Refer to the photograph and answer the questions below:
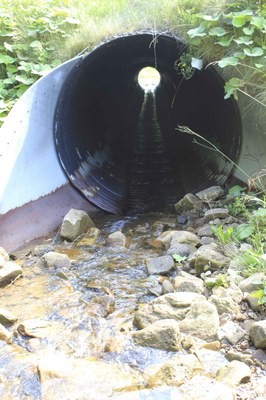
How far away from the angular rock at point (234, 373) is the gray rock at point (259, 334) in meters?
0.18

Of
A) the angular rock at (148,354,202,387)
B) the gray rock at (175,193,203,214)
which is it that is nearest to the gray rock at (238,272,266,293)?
the angular rock at (148,354,202,387)

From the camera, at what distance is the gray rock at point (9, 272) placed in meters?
3.31

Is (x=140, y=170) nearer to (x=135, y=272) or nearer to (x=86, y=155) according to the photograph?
(x=86, y=155)

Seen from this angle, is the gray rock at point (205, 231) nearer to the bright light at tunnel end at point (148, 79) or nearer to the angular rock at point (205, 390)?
the angular rock at point (205, 390)

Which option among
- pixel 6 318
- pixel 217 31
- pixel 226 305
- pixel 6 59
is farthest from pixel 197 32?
pixel 6 318

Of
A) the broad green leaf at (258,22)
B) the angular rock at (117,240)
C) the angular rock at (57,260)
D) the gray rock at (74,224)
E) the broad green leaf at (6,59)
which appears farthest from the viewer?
the broad green leaf at (6,59)

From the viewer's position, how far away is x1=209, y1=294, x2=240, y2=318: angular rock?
2684 millimetres

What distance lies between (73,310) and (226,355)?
1063 mm

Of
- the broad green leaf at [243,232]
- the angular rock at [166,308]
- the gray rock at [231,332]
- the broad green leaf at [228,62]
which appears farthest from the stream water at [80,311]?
the broad green leaf at [228,62]

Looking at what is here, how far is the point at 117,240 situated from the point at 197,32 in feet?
6.66

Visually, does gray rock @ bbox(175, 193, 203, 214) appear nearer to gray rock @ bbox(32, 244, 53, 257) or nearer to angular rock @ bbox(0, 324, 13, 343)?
gray rock @ bbox(32, 244, 53, 257)

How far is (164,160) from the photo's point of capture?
6.69m

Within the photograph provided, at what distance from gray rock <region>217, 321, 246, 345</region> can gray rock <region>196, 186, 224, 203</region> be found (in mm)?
2146

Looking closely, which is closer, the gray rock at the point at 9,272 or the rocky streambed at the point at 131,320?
the rocky streambed at the point at 131,320
